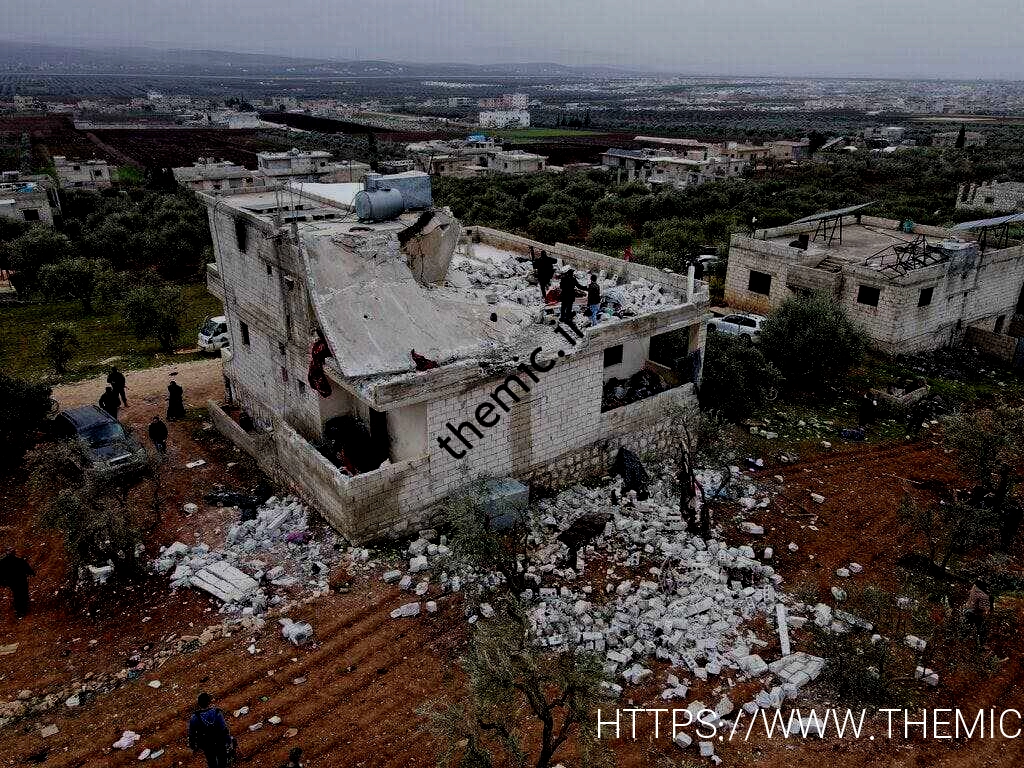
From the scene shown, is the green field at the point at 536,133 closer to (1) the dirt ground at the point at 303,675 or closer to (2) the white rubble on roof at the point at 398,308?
(2) the white rubble on roof at the point at 398,308

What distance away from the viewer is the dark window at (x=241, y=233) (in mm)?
15194

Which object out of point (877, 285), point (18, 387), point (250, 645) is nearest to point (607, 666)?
point (250, 645)

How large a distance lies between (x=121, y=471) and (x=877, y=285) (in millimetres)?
22665

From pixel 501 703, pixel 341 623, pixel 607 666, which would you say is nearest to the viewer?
pixel 501 703

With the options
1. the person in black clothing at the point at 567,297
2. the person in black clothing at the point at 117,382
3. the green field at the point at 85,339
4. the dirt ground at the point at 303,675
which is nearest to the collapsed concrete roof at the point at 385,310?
the person in black clothing at the point at 567,297

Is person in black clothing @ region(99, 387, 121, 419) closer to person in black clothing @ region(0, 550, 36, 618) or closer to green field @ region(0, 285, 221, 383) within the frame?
green field @ region(0, 285, 221, 383)

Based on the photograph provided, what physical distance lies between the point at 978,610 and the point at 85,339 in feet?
105

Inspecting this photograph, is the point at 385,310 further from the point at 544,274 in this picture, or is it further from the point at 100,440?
the point at 100,440

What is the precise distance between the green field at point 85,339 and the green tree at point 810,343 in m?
19.6

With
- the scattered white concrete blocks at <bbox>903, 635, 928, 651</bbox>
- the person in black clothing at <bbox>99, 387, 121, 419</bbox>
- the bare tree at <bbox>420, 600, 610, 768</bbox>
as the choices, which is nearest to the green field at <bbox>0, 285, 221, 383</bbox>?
the person in black clothing at <bbox>99, 387, 121, 419</bbox>

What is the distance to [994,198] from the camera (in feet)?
151

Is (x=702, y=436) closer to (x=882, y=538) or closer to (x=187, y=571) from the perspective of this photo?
(x=882, y=538)

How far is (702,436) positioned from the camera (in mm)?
14266

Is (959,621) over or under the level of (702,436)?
under
